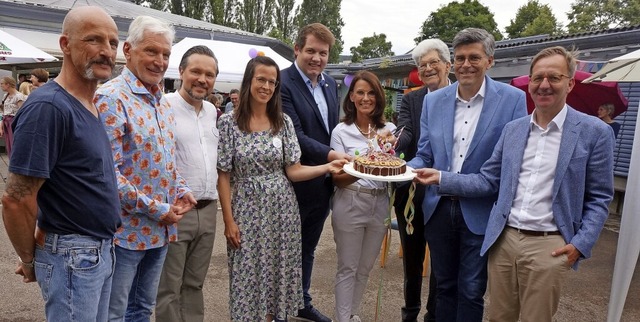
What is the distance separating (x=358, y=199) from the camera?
10.4 ft

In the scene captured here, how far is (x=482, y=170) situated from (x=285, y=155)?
126 cm

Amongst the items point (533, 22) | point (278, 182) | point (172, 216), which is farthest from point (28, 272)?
point (533, 22)

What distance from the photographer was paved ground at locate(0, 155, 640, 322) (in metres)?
3.75

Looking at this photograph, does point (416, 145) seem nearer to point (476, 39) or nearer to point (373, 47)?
point (476, 39)

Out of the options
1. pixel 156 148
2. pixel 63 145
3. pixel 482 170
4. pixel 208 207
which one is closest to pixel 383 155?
pixel 482 170

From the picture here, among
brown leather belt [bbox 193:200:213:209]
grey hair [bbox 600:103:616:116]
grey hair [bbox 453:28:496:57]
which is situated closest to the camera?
grey hair [bbox 453:28:496:57]

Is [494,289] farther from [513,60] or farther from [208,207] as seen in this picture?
[513,60]

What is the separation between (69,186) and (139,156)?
47cm

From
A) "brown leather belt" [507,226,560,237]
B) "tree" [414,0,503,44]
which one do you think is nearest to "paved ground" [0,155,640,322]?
"brown leather belt" [507,226,560,237]

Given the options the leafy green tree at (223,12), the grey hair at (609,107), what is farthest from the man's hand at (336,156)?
the leafy green tree at (223,12)

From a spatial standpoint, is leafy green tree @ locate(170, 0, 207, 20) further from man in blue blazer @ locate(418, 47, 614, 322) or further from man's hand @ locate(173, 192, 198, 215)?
man in blue blazer @ locate(418, 47, 614, 322)

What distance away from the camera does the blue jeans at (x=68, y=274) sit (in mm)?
1770

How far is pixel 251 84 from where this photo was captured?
2906mm

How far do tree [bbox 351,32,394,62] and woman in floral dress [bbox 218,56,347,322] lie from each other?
48005 millimetres
